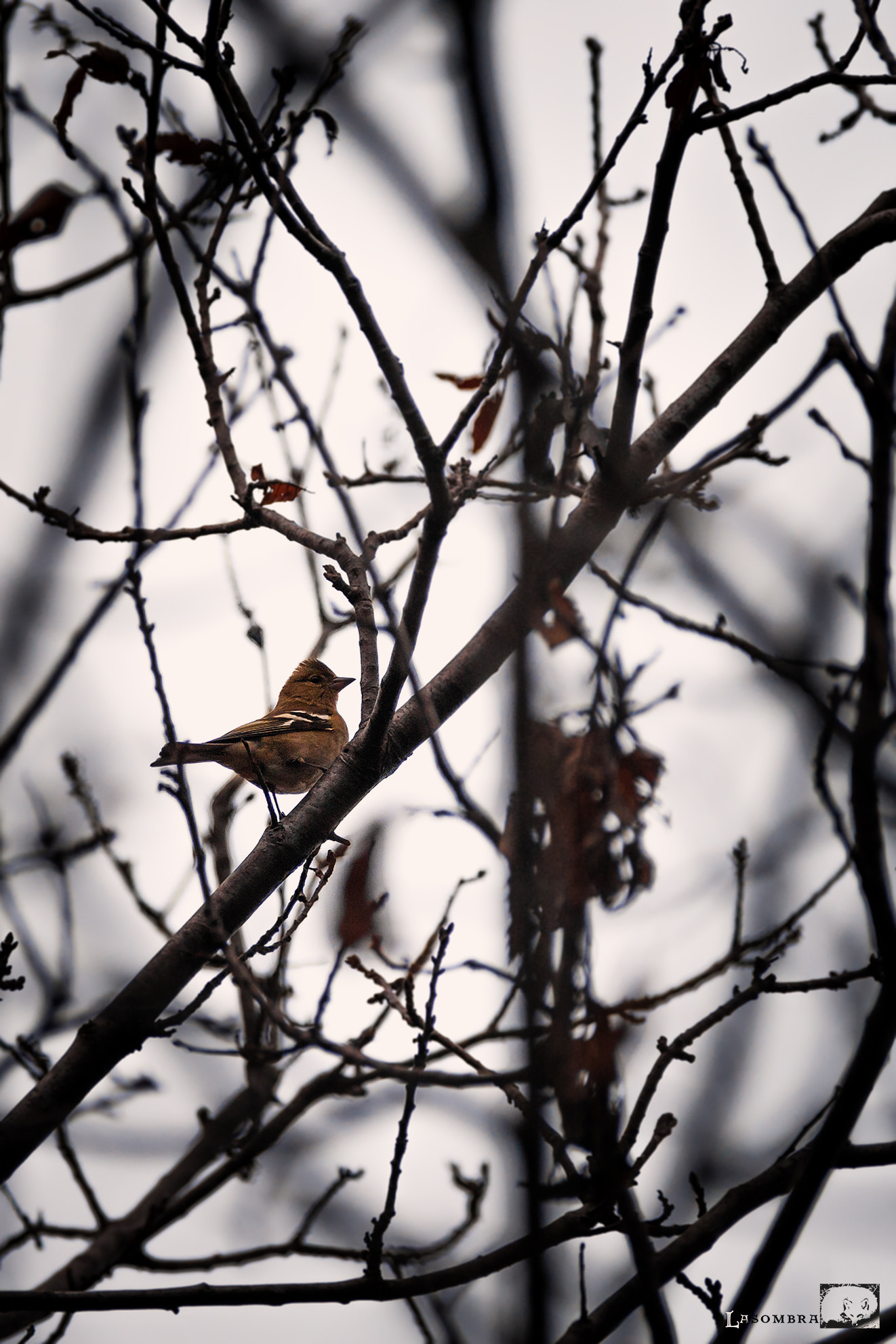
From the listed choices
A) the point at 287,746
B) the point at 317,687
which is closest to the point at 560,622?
the point at 287,746

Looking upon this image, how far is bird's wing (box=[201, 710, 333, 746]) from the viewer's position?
22.6 feet

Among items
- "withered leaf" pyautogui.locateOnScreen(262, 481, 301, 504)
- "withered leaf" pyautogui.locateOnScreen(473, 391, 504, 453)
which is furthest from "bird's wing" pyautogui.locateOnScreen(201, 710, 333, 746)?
"withered leaf" pyautogui.locateOnScreen(473, 391, 504, 453)

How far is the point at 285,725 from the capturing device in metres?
7.20

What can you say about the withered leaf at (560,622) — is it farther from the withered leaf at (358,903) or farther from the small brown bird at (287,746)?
the small brown bird at (287,746)

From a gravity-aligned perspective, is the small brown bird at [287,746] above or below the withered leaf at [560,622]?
above

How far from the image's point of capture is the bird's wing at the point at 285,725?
6.89m

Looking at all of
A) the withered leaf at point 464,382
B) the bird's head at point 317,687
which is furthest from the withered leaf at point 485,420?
the bird's head at point 317,687

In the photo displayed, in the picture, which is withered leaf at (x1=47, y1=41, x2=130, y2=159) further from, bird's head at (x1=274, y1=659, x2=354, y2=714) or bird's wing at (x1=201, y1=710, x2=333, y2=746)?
bird's head at (x1=274, y1=659, x2=354, y2=714)

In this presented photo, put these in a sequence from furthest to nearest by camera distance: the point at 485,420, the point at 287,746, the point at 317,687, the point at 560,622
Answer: the point at 317,687 < the point at 287,746 < the point at 485,420 < the point at 560,622

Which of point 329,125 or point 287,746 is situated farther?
point 287,746

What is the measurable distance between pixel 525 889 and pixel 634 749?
2420 mm

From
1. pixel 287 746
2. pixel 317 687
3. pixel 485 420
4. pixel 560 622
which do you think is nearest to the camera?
pixel 560 622

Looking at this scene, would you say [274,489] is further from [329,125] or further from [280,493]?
[329,125]

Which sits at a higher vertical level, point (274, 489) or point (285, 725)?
point (285, 725)
